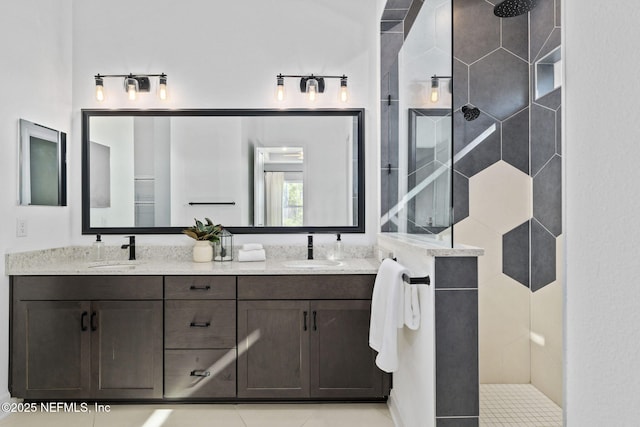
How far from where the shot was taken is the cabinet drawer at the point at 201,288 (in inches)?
94.7

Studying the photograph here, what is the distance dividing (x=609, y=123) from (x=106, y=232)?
3028 mm

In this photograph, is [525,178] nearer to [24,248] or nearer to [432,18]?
[432,18]

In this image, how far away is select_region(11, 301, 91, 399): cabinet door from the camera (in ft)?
7.79

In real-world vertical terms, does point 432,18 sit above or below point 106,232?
above

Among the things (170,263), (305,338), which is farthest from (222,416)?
(170,263)

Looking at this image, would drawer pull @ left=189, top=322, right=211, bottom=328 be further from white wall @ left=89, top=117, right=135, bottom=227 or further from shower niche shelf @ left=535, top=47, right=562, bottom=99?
shower niche shelf @ left=535, top=47, right=562, bottom=99

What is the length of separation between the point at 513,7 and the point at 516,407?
6.78ft

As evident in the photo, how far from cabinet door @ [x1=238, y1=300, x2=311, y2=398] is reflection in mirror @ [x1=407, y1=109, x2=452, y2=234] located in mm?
870

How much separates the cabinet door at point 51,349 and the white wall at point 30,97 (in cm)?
8

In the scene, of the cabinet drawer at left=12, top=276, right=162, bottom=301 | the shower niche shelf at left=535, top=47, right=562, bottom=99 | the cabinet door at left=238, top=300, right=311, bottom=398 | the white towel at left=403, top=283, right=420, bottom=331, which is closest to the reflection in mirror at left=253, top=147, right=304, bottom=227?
the cabinet door at left=238, top=300, right=311, bottom=398

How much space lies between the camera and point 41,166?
2.64m

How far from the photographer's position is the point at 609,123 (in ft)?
2.03

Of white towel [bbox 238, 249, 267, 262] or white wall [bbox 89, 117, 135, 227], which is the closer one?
white towel [bbox 238, 249, 267, 262]

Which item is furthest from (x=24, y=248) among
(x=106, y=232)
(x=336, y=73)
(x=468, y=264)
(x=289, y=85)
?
(x=468, y=264)
